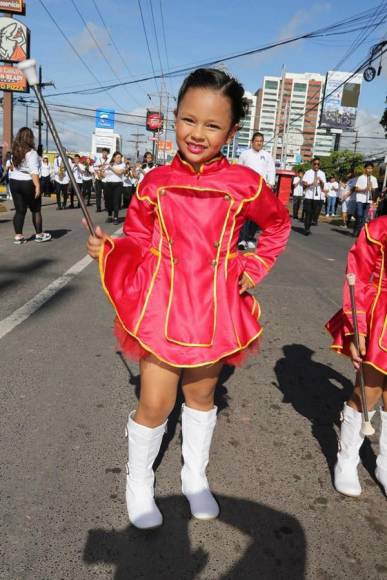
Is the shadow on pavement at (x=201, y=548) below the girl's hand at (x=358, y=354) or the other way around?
below

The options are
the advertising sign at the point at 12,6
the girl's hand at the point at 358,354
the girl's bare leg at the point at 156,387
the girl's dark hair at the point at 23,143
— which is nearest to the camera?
the girl's bare leg at the point at 156,387

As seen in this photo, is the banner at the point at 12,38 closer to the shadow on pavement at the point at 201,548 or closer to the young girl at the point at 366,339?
the young girl at the point at 366,339

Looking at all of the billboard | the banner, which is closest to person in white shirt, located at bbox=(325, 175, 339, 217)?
the banner

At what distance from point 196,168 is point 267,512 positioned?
4.90 ft

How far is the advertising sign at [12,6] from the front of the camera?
20.5 metres

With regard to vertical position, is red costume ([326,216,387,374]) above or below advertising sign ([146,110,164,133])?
below

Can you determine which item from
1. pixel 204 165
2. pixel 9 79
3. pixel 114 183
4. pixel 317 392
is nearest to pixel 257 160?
pixel 114 183

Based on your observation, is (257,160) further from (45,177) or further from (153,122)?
(153,122)

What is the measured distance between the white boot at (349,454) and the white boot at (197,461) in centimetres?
Answer: 65

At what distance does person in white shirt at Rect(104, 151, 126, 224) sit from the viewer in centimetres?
1277

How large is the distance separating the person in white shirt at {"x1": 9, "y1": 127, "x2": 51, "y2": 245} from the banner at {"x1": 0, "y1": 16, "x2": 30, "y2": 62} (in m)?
15.5

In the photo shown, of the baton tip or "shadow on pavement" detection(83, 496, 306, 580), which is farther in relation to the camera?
the baton tip

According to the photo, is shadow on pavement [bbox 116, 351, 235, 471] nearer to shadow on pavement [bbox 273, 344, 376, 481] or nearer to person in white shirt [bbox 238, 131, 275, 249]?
shadow on pavement [bbox 273, 344, 376, 481]

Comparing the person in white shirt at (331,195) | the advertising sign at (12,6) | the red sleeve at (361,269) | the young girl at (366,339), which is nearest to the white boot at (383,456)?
the young girl at (366,339)
